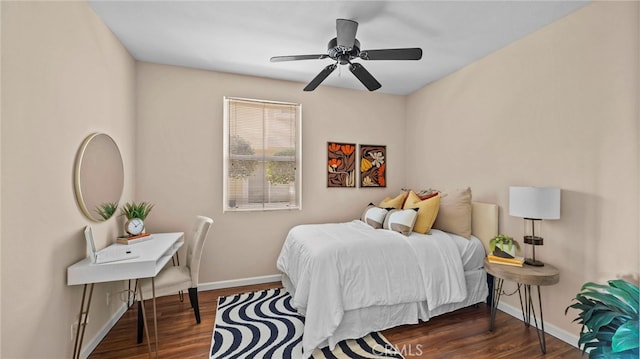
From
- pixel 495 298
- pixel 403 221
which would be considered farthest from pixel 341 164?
pixel 495 298

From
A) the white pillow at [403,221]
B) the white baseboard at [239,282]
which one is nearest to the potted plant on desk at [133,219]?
the white baseboard at [239,282]

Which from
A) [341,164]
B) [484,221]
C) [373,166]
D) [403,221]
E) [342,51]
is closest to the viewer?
[342,51]

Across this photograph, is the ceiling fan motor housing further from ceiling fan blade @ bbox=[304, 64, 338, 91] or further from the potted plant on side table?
the potted plant on side table

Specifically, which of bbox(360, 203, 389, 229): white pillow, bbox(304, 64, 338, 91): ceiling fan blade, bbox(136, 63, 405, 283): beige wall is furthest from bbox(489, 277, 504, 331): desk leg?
bbox(304, 64, 338, 91): ceiling fan blade

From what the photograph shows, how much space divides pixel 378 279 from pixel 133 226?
2.38 meters

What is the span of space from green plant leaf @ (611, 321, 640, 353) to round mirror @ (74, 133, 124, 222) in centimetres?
339

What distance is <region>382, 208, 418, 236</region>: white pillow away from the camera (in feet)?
8.90

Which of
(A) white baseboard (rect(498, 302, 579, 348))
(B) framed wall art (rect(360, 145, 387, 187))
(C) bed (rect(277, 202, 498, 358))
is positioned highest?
(B) framed wall art (rect(360, 145, 387, 187))

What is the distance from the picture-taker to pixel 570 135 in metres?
2.21

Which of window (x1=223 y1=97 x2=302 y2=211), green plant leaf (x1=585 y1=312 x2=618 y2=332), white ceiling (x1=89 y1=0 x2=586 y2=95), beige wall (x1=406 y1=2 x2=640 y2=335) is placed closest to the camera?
green plant leaf (x1=585 y1=312 x2=618 y2=332)

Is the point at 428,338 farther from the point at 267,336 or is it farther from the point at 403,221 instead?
the point at 267,336

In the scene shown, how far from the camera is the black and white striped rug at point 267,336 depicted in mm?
2025

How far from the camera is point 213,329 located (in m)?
2.37

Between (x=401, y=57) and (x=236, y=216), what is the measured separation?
2.63 m
